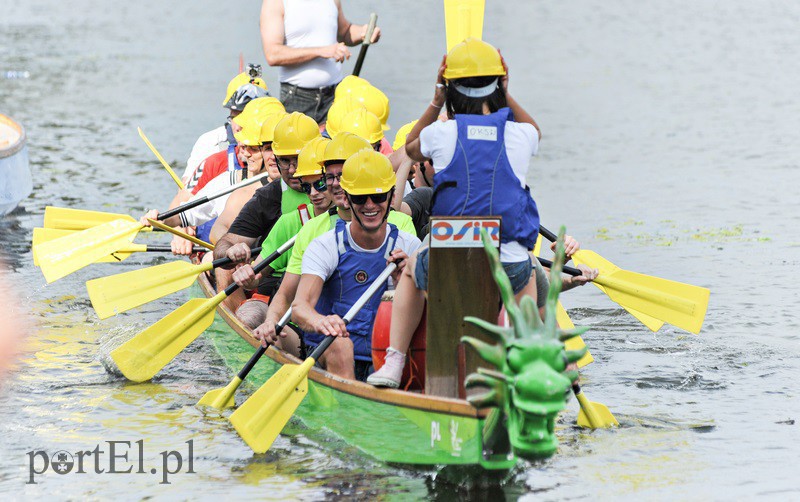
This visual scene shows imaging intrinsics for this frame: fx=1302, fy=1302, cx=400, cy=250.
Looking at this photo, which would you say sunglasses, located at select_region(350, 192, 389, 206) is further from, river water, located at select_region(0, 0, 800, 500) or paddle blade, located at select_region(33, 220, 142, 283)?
paddle blade, located at select_region(33, 220, 142, 283)

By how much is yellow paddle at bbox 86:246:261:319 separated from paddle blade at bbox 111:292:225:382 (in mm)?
274

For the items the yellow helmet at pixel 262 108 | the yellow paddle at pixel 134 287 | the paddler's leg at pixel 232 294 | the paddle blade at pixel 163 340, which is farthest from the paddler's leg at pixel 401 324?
the yellow helmet at pixel 262 108

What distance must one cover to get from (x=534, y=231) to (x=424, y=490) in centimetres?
157

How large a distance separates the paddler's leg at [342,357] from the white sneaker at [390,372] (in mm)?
545

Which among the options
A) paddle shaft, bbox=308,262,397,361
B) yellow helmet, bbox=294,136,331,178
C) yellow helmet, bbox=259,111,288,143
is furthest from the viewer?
yellow helmet, bbox=259,111,288,143

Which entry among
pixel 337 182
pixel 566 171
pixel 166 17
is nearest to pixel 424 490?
pixel 337 182

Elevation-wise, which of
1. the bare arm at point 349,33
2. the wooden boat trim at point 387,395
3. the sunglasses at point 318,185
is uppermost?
the bare arm at point 349,33

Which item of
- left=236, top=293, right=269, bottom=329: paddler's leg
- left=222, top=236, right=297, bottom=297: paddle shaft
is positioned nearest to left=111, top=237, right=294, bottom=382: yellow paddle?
left=236, top=293, right=269, bottom=329: paddler's leg

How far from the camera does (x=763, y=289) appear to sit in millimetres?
12047

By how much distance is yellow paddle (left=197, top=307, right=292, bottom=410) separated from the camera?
7.92 m

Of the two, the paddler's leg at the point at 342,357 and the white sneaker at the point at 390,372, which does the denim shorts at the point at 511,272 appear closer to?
the white sneaker at the point at 390,372

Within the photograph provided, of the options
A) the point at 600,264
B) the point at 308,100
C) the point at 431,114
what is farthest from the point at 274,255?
the point at 308,100

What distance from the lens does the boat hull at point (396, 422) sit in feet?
20.5

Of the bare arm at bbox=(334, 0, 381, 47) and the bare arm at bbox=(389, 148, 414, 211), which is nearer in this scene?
the bare arm at bbox=(389, 148, 414, 211)
